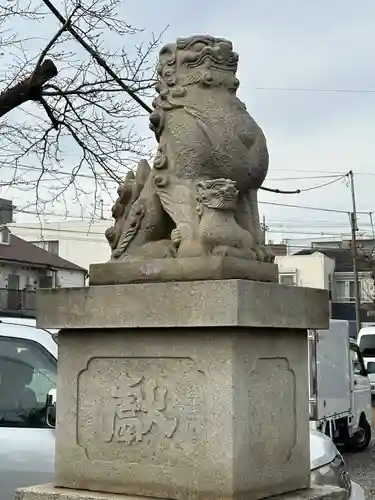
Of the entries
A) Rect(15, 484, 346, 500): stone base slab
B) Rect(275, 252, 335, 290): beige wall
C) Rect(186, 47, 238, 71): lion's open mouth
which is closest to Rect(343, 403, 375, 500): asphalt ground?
Rect(15, 484, 346, 500): stone base slab

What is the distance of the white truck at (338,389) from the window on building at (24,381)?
25.8 feet

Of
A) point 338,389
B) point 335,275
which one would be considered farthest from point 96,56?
point 335,275

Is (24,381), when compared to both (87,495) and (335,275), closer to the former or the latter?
(87,495)

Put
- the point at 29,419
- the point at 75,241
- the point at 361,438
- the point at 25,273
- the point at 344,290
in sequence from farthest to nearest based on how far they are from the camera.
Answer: the point at 344,290 → the point at 75,241 → the point at 25,273 → the point at 361,438 → the point at 29,419

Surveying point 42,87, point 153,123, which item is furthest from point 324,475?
point 42,87

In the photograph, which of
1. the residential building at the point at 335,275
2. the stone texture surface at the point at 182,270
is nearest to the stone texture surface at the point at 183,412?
the stone texture surface at the point at 182,270

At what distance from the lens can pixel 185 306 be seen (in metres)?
3.48

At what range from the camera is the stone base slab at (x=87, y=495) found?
361 cm

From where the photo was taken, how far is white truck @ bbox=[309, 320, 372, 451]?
13922 mm

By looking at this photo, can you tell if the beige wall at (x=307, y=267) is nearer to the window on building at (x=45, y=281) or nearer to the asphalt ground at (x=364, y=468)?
the window on building at (x=45, y=281)

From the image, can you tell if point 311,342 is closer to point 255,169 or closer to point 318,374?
point 318,374

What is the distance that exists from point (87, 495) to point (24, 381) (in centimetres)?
222

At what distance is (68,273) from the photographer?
42.1 meters

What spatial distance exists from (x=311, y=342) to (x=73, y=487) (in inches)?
410
